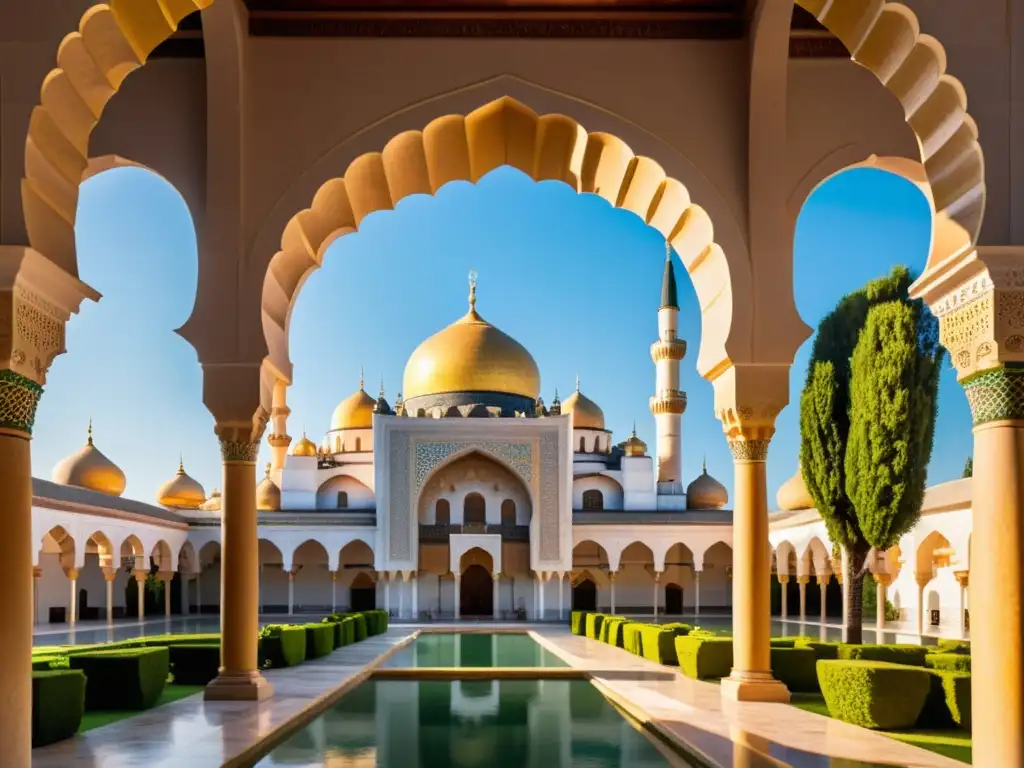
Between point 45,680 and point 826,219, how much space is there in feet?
49.2

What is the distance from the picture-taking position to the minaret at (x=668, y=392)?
95.9 feet

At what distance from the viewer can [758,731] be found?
652 cm

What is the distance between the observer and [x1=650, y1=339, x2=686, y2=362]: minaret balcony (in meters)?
29.2

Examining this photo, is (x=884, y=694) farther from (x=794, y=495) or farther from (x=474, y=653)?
(x=794, y=495)

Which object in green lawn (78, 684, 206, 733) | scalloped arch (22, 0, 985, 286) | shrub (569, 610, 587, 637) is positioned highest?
scalloped arch (22, 0, 985, 286)

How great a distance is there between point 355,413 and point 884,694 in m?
27.4

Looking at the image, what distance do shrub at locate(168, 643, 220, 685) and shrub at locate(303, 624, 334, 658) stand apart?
9.88ft

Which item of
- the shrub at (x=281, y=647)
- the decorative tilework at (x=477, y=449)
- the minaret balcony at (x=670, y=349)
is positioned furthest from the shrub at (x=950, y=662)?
the minaret balcony at (x=670, y=349)

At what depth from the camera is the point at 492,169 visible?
8383 mm

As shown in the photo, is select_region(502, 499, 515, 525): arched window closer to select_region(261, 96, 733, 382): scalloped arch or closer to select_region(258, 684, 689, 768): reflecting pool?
select_region(258, 684, 689, 768): reflecting pool

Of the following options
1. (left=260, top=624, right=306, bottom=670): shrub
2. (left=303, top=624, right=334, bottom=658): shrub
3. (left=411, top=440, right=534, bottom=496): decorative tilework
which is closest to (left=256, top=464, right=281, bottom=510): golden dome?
(left=411, top=440, right=534, bottom=496): decorative tilework

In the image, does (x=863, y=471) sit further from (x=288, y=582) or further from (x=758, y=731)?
(x=288, y=582)

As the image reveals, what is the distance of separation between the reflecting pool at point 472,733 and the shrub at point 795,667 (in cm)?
145

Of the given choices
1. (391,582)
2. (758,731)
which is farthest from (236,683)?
(391,582)
